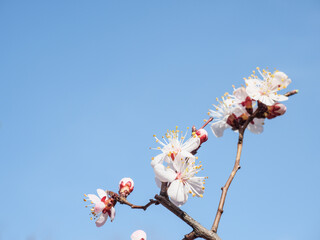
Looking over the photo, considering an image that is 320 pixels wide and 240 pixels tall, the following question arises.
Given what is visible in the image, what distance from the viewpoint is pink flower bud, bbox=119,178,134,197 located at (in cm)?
230

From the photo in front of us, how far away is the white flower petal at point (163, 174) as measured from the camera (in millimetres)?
1962

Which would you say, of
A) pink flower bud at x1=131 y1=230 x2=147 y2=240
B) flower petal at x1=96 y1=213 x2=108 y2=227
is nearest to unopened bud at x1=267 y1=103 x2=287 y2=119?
pink flower bud at x1=131 y1=230 x2=147 y2=240

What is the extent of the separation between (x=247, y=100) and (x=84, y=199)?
1187 mm

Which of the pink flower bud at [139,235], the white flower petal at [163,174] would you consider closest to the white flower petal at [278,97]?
the white flower petal at [163,174]

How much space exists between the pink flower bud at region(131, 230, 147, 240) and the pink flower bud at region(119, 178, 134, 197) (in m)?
0.25

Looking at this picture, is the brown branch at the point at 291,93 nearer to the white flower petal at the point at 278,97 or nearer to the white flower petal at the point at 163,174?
the white flower petal at the point at 278,97

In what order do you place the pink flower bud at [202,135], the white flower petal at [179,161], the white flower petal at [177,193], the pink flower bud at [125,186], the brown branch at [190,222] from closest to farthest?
1. the brown branch at [190,222]
2. the white flower petal at [177,193]
3. the white flower petal at [179,161]
4. the pink flower bud at [202,135]
5. the pink flower bud at [125,186]

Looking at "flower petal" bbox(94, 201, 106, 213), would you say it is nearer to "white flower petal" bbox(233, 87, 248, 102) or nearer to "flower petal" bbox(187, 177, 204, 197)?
"flower petal" bbox(187, 177, 204, 197)

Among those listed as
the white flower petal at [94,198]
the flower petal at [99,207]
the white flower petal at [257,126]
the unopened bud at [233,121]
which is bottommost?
the white flower petal at [257,126]

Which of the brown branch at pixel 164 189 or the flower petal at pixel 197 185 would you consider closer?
the brown branch at pixel 164 189

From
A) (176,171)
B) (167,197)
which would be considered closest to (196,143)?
(176,171)

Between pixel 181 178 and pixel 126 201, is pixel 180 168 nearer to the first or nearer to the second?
pixel 181 178

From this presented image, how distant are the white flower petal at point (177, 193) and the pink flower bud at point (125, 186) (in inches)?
16.9

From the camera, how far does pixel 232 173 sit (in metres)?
1.88
